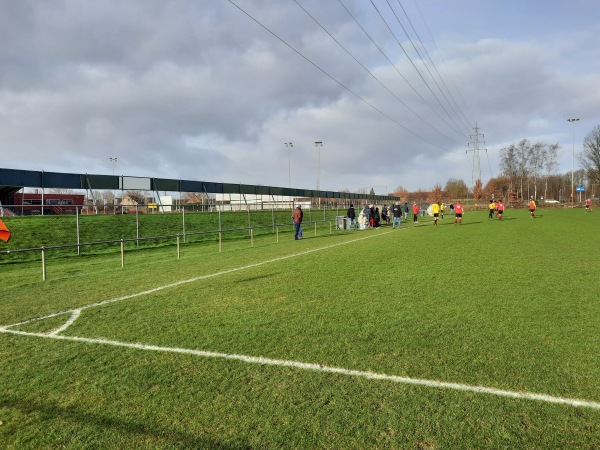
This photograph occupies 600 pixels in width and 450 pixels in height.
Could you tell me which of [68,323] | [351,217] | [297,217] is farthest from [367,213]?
[68,323]

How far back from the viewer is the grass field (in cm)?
298

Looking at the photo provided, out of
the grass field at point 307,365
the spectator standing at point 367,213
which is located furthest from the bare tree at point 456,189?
the grass field at point 307,365

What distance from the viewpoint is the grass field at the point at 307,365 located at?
2.98m

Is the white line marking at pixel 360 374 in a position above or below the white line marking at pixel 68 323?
above

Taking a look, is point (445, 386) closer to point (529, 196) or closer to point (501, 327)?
point (501, 327)

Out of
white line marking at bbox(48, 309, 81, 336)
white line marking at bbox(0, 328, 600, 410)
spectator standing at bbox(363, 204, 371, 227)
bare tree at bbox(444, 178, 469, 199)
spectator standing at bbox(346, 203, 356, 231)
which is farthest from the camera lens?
bare tree at bbox(444, 178, 469, 199)

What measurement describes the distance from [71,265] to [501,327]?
14.6 meters


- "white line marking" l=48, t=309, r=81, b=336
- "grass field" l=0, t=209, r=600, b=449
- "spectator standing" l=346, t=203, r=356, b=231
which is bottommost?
"white line marking" l=48, t=309, r=81, b=336

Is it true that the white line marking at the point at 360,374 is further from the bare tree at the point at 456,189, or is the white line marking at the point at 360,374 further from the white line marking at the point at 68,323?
the bare tree at the point at 456,189

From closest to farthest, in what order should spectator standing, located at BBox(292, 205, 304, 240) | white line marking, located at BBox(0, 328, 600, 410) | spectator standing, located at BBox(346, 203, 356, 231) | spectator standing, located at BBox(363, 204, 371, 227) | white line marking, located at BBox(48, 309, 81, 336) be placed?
white line marking, located at BBox(0, 328, 600, 410) < white line marking, located at BBox(48, 309, 81, 336) < spectator standing, located at BBox(292, 205, 304, 240) < spectator standing, located at BBox(346, 203, 356, 231) < spectator standing, located at BBox(363, 204, 371, 227)

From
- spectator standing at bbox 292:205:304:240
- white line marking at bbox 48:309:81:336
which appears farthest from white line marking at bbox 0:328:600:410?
spectator standing at bbox 292:205:304:240

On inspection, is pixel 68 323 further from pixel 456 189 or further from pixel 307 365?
pixel 456 189

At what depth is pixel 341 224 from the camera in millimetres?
30594

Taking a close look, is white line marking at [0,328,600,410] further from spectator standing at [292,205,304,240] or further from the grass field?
spectator standing at [292,205,304,240]
